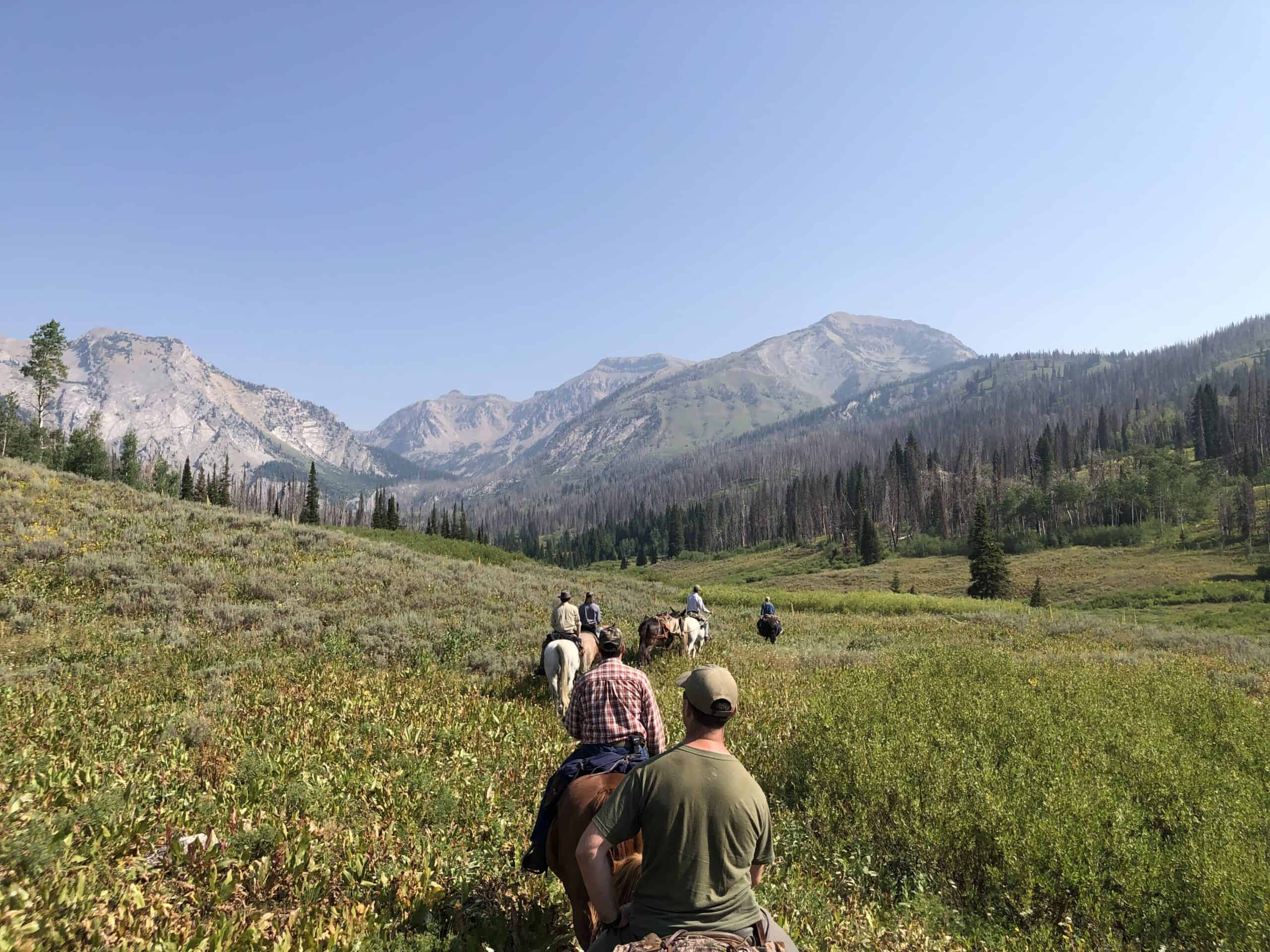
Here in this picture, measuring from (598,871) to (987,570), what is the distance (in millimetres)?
65237

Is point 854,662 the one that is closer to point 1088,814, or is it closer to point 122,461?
point 1088,814

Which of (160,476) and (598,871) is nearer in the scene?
(598,871)

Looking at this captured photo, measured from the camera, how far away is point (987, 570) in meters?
59.0

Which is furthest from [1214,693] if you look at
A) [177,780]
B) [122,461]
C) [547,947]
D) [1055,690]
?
[122,461]

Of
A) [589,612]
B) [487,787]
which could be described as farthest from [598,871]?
[589,612]

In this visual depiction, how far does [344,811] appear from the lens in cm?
657

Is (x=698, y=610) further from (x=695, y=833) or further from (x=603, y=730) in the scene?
(x=695, y=833)

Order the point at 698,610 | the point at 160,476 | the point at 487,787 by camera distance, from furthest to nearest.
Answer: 1. the point at 160,476
2. the point at 698,610
3. the point at 487,787

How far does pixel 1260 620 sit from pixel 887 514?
88290 millimetres

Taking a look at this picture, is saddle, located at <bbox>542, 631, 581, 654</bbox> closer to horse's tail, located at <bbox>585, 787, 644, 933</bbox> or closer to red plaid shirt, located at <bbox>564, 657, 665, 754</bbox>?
red plaid shirt, located at <bbox>564, 657, 665, 754</bbox>

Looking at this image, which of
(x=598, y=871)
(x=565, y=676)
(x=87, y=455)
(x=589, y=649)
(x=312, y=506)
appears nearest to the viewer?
(x=598, y=871)

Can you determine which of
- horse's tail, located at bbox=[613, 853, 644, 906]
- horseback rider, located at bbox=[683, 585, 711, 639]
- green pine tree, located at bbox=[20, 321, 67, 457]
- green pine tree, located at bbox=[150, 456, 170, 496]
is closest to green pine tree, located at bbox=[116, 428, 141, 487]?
green pine tree, located at bbox=[150, 456, 170, 496]

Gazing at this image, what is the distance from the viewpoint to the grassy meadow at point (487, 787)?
200 inches

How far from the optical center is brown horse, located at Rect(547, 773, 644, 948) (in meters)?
4.44
